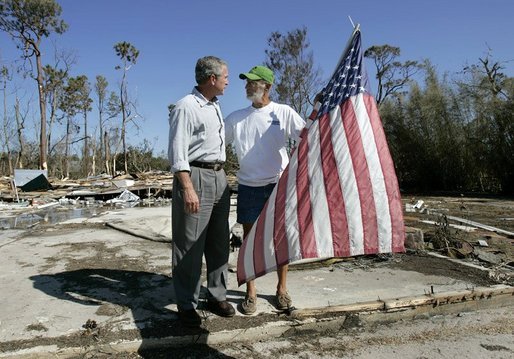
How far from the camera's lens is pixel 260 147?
3.25 metres

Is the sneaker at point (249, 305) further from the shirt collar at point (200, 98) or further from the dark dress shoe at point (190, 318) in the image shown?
the shirt collar at point (200, 98)

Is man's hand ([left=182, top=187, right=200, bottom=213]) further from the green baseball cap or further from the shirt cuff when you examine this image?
the green baseball cap

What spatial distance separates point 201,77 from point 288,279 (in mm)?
2097

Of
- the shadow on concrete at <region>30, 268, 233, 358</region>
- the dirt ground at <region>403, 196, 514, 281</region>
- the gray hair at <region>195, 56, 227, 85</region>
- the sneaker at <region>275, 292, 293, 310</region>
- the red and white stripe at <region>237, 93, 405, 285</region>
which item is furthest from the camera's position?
the dirt ground at <region>403, 196, 514, 281</region>

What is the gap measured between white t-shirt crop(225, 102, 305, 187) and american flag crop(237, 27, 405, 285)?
47 cm

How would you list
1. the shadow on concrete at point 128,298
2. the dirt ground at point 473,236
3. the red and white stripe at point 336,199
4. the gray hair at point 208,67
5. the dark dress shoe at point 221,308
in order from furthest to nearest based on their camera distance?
the dirt ground at point 473,236 → the dark dress shoe at point 221,308 → the gray hair at point 208,67 → the shadow on concrete at point 128,298 → the red and white stripe at point 336,199

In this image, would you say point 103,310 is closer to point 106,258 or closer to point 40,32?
point 106,258

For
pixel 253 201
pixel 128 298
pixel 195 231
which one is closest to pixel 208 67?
pixel 253 201

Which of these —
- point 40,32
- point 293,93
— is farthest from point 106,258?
point 40,32

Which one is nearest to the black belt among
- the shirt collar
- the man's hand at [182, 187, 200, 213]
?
the man's hand at [182, 187, 200, 213]

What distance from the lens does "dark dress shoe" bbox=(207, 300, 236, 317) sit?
3.09m

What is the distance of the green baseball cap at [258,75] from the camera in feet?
10.4

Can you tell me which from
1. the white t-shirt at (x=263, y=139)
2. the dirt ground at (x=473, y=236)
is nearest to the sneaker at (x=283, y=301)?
the white t-shirt at (x=263, y=139)

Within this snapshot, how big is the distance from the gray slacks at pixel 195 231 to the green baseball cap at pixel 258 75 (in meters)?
0.75
